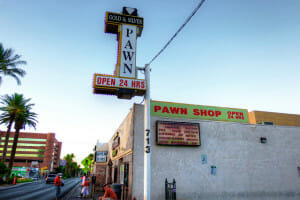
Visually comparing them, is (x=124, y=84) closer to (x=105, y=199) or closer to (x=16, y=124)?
(x=105, y=199)

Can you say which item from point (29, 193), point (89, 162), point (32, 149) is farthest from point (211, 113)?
point (32, 149)

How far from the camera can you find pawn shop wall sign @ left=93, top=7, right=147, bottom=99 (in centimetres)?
1065

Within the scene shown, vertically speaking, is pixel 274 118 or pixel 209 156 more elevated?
pixel 274 118

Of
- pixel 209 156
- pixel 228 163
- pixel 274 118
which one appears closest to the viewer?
pixel 209 156

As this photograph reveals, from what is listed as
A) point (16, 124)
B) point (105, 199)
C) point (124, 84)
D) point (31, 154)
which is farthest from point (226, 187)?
point (31, 154)

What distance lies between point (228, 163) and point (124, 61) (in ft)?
28.1

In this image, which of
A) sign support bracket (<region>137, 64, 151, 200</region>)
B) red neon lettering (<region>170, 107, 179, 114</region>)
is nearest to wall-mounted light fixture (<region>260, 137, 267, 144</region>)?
red neon lettering (<region>170, 107, 179, 114</region>)

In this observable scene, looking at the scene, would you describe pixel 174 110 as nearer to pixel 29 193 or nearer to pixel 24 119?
pixel 29 193

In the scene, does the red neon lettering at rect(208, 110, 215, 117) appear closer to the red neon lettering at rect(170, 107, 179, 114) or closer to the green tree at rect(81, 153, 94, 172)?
the red neon lettering at rect(170, 107, 179, 114)

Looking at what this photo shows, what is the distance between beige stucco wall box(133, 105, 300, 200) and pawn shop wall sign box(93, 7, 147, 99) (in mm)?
1758

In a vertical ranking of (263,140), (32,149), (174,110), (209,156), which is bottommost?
(209,156)

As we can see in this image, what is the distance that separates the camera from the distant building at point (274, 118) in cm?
2636

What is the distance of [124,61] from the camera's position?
11.5 m

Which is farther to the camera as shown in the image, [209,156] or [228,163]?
[228,163]
